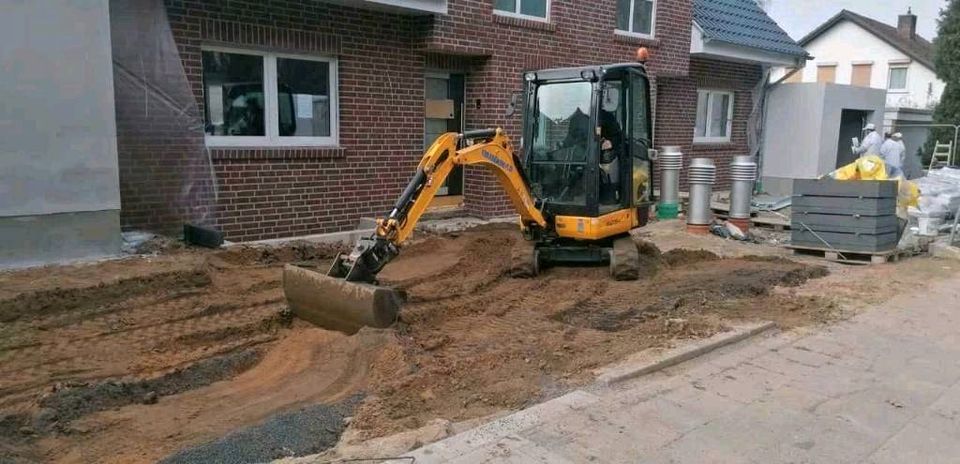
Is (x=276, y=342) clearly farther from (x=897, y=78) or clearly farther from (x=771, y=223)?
(x=897, y=78)

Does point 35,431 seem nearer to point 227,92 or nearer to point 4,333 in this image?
point 4,333

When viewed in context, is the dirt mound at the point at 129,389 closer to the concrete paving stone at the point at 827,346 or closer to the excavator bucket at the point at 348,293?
the excavator bucket at the point at 348,293

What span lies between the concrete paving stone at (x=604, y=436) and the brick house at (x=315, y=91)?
6.06 meters

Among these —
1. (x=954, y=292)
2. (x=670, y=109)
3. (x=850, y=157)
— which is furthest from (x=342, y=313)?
(x=850, y=157)

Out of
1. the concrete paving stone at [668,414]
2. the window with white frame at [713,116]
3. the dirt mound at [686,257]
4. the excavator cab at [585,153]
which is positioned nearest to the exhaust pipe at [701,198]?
the dirt mound at [686,257]

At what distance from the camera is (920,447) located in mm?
4246

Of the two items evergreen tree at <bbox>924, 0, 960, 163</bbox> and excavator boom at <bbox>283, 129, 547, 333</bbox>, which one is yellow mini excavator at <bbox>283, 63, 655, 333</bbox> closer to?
excavator boom at <bbox>283, 129, 547, 333</bbox>

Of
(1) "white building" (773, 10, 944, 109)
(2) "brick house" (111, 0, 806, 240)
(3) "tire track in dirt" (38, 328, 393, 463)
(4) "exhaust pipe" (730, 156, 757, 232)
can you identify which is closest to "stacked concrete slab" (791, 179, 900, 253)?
(4) "exhaust pipe" (730, 156, 757, 232)

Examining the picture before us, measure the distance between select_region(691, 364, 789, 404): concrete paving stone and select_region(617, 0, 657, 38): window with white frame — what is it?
9.32 m

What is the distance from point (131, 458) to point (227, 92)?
6.18m

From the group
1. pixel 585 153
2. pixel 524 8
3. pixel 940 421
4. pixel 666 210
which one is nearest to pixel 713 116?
pixel 666 210

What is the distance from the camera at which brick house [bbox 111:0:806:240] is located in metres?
8.23

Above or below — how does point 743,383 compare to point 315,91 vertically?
below

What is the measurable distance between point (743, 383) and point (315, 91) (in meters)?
6.99
